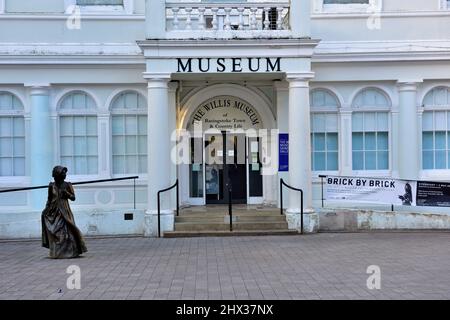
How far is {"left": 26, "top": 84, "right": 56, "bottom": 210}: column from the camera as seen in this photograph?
58.9ft

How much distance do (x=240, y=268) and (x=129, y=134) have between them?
Answer: 7944 millimetres

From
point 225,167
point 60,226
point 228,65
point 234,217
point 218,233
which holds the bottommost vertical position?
point 218,233

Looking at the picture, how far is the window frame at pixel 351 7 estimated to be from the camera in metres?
18.3

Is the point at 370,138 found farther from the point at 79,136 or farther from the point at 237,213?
the point at 79,136

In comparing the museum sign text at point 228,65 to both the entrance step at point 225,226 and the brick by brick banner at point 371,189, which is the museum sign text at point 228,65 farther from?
the entrance step at point 225,226

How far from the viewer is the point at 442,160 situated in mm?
18688

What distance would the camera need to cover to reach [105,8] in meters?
18.3

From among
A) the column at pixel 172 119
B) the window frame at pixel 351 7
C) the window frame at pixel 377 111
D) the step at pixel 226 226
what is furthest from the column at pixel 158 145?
the window frame at pixel 377 111

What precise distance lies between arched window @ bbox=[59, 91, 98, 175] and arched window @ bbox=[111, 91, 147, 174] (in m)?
0.56

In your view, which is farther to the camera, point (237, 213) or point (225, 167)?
point (225, 167)

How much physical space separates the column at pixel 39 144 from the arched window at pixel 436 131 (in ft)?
33.4

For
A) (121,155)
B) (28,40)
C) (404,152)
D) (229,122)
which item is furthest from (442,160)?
(28,40)

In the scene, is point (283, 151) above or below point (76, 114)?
below

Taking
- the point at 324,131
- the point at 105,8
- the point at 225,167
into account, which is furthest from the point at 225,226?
the point at 105,8
